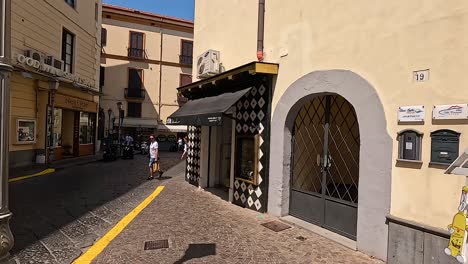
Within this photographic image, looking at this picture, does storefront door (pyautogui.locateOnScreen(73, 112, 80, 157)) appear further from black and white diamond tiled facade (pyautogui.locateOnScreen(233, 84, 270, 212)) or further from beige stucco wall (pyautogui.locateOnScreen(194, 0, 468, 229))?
beige stucco wall (pyautogui.locateOnScreen(194, 0, 468, 229))

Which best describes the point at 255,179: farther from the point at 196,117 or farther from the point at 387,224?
the point at 387,224

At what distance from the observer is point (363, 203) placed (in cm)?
487

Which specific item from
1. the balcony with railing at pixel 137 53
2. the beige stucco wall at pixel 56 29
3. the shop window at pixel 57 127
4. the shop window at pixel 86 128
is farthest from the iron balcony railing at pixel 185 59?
the shop window at pixel 57 127

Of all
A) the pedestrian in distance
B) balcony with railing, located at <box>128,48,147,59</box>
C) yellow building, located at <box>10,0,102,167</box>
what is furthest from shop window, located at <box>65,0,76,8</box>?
the pedestrian in distance

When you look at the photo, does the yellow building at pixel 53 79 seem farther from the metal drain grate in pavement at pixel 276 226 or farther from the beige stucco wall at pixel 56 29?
the metal drain grate in pavement at pixel 276 226

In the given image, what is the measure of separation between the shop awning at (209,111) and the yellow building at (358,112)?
0.06 metres

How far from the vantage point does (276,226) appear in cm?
616

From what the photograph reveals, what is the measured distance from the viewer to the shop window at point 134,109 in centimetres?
3275

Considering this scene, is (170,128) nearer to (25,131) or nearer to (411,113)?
(25,131)

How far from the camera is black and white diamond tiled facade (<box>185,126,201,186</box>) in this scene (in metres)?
10.8

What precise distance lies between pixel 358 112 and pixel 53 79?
46.8 ft

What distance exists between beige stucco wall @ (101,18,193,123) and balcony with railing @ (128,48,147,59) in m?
0.38

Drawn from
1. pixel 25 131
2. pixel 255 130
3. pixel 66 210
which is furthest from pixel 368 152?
pixel 25 131

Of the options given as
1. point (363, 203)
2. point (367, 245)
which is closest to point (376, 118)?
point (363, 203)
